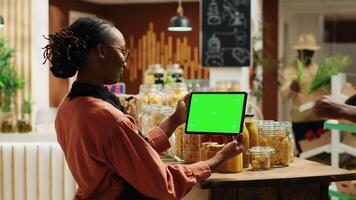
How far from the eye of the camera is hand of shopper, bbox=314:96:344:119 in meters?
2.61

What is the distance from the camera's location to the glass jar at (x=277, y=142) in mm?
2660

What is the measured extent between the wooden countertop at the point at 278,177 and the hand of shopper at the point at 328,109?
233 millimetres

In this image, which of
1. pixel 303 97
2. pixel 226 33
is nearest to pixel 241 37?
pixel 226 33

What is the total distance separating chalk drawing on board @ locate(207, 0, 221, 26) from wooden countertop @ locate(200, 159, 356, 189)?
4.35m

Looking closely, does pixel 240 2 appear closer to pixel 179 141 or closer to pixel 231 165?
pixel 179 141

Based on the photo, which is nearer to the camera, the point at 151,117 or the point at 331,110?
the point at 331,110

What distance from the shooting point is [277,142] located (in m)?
2.67

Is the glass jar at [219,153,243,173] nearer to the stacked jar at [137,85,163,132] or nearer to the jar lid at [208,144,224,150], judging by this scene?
the jar lid at [208,144,224,150]

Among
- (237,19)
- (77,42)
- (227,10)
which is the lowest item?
(77,42)

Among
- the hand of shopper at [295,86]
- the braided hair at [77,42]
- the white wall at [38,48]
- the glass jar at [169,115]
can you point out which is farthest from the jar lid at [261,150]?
the white wall at [38,48]

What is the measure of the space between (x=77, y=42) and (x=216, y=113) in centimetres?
71

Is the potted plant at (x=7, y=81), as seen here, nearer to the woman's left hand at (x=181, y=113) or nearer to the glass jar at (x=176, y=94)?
the glass jar at (x=176, y=94)

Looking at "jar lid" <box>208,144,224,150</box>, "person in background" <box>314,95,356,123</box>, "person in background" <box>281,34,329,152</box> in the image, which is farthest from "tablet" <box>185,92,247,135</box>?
"person in background" <box>281,34,329,152</box>

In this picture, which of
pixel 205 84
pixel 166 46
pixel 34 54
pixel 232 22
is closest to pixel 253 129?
pixel 232 22
